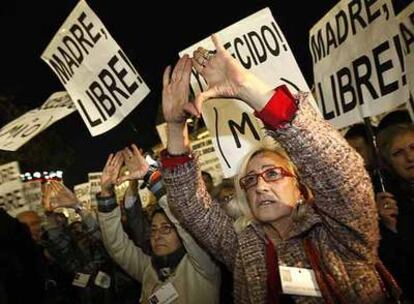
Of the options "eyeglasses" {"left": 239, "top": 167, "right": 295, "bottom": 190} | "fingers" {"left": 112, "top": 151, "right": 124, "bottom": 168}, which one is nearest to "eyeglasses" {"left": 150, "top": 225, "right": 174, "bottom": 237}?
"fingers" {"left": 112, "top": 151, "right": 124, "bottom": 168}

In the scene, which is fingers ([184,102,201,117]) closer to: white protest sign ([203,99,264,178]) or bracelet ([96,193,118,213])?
white protest sign ([203,99,264,178])

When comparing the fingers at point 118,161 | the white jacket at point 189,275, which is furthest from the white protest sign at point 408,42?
the fingers at point 118,161

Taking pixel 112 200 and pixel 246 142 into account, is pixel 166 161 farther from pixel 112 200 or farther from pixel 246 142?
pixel 112 200

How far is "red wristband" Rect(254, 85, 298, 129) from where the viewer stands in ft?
6.50

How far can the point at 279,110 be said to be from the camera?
1992 millimetres

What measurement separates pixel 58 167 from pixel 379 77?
621 inches

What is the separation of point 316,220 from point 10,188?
421 cm

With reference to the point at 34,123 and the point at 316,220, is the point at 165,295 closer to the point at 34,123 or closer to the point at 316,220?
the point at 316,220

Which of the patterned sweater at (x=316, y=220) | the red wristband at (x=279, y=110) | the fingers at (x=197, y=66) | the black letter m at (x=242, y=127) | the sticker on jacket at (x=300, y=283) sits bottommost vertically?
the sticker on jacket at (x=300, y=283)

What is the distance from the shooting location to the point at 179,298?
3.23 m

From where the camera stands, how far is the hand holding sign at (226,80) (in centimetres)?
210

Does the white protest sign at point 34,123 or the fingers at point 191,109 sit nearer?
the fingers at point 191,109

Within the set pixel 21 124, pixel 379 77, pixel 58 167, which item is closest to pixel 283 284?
pixel 379 77

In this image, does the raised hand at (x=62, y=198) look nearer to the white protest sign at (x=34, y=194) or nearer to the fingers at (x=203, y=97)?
the white protest sign at (x=34, y=194)
